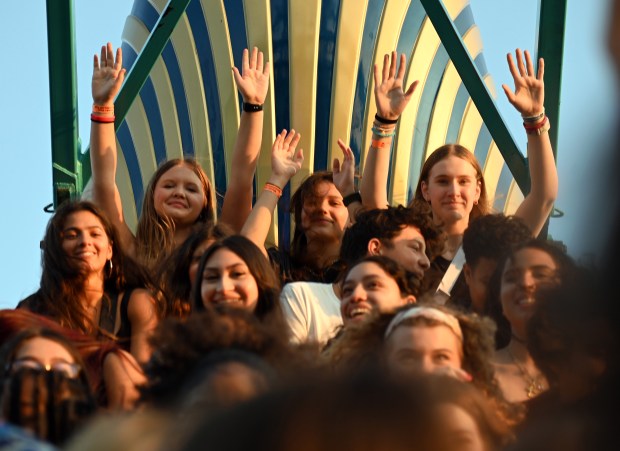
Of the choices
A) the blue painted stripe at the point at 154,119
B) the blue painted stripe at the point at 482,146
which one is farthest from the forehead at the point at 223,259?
the blue painted stripe at the point at 482,146

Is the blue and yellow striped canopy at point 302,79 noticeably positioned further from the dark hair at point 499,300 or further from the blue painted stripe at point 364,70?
the dark hair at point 499,300

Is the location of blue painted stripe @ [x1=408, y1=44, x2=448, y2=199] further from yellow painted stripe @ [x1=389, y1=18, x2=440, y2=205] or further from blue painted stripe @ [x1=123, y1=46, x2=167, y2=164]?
blue painted stripe @ [x1=123, y1=46, x2=167, y2=164]

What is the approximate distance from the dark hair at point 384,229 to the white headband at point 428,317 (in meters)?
1.15

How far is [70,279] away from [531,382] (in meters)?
1.48

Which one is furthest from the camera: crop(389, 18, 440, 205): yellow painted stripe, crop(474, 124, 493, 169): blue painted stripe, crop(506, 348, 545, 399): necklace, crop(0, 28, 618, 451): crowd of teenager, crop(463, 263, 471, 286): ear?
crop(474, 124, 493, 169): blue painted stripe

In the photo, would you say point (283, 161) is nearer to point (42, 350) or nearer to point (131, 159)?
point (42, 350)

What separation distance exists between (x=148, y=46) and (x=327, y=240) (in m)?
1.26

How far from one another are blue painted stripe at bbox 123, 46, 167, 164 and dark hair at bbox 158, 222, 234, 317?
179 inches

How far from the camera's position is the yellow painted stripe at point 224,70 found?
7793mm

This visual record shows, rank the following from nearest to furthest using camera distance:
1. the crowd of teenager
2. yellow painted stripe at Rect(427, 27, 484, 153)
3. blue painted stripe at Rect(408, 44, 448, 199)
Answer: the crowd of teenager < blue painted stripe at Rect(408, 44, 448, 199) < yellow painted stripe at Rect(427, 27, 484, 153)

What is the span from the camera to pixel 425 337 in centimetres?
265

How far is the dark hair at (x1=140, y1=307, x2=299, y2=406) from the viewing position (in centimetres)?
207

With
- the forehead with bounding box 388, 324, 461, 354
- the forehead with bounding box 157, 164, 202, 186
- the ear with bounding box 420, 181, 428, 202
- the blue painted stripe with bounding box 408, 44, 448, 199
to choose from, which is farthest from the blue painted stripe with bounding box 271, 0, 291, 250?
the forehead with bounding box 388, 324, 461, 354

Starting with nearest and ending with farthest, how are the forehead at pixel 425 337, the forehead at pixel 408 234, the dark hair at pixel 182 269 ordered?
the forehead at pixel 425 337 → the dark hair at pixel 182 269 → the forehead at pixel 408 234
